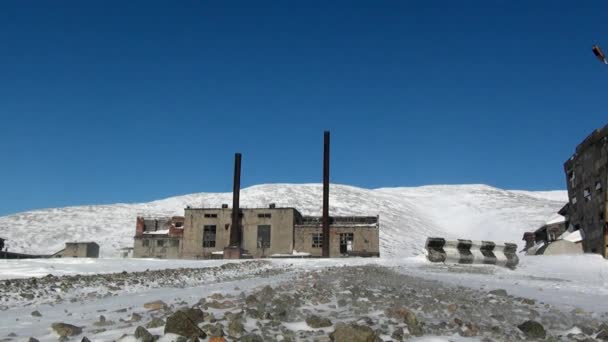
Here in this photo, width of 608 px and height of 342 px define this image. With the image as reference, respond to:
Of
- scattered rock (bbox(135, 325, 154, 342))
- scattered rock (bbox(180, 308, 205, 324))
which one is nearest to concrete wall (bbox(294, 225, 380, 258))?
scattered rock (bbox(180, 308, 205, 324))

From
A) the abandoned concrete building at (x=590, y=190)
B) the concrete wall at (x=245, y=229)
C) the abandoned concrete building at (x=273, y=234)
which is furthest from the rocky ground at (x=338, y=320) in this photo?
the concrete wall at (x=245, y=229)

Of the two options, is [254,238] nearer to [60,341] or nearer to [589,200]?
[589,200]

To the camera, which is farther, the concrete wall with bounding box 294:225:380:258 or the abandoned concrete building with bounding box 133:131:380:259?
the abandoned concrete building with bounding box 133:131:380:259

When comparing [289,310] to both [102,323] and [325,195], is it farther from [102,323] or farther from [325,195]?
[325,195]

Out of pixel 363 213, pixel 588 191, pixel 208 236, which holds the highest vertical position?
pixel 363 213

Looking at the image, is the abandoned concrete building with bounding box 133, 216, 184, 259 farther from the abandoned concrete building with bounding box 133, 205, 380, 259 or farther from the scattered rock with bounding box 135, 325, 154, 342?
the scattered rock with bounding box 135, 325, 154, 342

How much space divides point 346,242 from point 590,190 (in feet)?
101

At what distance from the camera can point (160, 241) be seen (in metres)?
67.2

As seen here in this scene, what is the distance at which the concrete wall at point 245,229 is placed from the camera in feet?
200

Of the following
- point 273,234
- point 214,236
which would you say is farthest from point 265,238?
point 214,236

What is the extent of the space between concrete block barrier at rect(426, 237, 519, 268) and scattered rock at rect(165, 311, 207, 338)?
74.3 feet

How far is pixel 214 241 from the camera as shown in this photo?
2451 inches

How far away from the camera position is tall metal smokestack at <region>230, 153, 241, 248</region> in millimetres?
59094

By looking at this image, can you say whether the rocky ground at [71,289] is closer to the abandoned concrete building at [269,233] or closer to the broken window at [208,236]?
the abandoned concrete building at [269,233]
